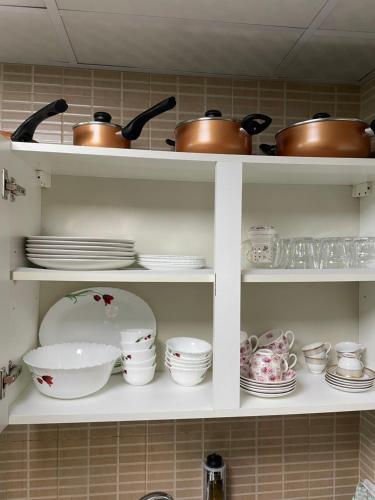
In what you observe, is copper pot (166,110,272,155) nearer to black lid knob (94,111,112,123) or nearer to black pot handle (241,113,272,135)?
black pot handle (241,113,272,135)

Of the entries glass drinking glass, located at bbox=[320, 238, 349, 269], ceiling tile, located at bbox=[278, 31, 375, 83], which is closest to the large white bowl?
glass drinking glass, located at bbox=[320, 238, 349, 269]

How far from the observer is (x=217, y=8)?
947 mm

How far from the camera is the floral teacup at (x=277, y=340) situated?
122 cm

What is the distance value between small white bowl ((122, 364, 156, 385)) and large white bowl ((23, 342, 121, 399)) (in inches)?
2.5

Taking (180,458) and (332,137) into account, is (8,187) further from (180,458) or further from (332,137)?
(180,458)

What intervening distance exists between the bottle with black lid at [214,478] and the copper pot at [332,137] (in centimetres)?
102

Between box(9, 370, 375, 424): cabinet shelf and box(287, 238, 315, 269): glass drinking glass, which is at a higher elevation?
box(287, 238, 315, 269): glass drinking glass

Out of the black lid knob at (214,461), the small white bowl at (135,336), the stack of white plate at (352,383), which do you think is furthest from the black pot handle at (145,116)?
the black lid knob at (214,461)

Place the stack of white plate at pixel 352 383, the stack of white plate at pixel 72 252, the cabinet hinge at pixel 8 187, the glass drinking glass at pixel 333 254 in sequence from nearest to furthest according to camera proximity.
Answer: the cabinet hinge at pixel 8 187 → the stack of white plate at pixel 72 252 → the stack of white plate at pixel 352 383 → the glass drinking glass at pixel 333 254

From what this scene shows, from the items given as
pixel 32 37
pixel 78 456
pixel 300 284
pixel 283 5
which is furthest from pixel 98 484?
pixel 283 5

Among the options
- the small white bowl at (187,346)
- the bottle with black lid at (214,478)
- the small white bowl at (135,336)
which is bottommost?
the bottle with black lid at (214,478)

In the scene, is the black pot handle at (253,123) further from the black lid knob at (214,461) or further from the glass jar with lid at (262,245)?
the black lid knob at (214,461)

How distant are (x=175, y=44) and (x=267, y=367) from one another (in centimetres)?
99

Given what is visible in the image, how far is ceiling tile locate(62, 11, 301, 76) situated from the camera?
1.02 meters
